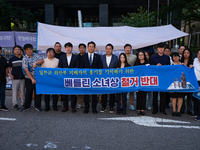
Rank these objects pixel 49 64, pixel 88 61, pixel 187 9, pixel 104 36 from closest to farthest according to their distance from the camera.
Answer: pixel 88 61, pixel 49 64, pixel 104 36, pixel 187 9

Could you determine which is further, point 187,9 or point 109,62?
point 187,9

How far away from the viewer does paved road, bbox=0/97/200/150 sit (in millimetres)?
3580

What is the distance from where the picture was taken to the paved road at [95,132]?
3.58 meters

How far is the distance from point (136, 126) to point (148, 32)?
490cm

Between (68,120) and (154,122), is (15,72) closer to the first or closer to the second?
(68,120)

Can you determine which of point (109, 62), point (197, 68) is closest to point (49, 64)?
point (109, 62)

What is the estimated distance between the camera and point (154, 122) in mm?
4902

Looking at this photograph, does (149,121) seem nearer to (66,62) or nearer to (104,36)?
(66,62)

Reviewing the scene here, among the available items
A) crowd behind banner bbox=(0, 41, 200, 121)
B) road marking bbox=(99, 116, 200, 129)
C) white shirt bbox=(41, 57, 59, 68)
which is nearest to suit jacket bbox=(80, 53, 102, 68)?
crowd behind banner bbox=(0, 41, 200, 121)

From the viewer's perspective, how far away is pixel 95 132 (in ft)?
13.8

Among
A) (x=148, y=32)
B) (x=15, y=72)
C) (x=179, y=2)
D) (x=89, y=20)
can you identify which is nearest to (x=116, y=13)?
(x=89, y=20)

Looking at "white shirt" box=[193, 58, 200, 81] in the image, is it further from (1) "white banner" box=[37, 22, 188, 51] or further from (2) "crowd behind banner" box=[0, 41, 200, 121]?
(1) "white banner" box=[37, 22, 188, 51]

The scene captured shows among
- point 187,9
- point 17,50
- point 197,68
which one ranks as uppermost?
point 187,9

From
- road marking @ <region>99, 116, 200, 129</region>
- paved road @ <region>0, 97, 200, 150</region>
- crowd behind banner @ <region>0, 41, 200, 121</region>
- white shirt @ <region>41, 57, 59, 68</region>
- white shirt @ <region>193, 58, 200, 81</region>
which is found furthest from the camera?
white shirt @ <region>41, 57, 59, 68</region>
